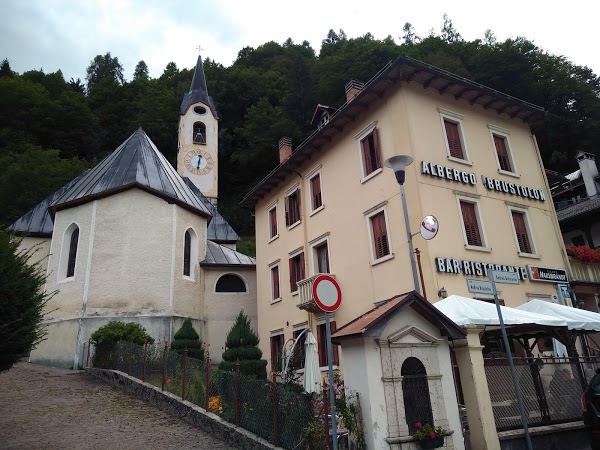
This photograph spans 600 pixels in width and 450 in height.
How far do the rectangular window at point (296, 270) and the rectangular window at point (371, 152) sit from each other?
5.06 m

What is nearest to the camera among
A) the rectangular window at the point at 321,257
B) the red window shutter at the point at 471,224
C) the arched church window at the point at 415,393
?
the arched church window at the point at 415,393

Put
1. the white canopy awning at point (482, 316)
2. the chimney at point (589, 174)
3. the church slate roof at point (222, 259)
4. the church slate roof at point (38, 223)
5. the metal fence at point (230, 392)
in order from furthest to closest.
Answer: the church slate roof at point (38, 223), the chimney at point (589, 174), the church slate roof at point (222, 259), the white canopy awning at point (482, 316), the metal fence at point (230, 392)

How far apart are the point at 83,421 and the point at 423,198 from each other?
10708 millimetres

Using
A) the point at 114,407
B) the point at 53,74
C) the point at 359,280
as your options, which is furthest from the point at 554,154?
the point at 53,74

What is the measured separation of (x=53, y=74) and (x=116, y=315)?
6011 centimetres

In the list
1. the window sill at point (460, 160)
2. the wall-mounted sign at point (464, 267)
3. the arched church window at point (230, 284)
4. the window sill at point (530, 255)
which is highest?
the window sill at point (460, 160)

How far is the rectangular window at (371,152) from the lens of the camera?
52.2 feet

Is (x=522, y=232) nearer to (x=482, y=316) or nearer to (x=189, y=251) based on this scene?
(x=482, y=316)

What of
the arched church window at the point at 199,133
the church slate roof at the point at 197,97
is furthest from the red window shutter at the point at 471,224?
the church slate roof at the point at 197,97

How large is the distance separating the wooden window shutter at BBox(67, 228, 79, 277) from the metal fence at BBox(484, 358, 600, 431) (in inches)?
732

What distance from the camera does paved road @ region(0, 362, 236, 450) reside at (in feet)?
29.5

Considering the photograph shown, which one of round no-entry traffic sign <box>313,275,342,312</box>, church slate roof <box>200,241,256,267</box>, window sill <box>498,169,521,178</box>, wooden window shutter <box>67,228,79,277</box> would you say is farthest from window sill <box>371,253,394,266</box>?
wooden window shutter <box>67,228,79,277</box>

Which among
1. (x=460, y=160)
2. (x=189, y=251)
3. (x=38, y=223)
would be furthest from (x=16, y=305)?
(x=38, y=223)

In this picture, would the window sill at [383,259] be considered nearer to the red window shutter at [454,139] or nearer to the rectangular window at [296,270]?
the red window shutter at [454,139]
